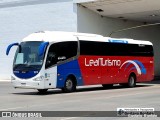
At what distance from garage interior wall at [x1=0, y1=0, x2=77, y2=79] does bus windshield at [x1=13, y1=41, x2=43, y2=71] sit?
59.0 feet

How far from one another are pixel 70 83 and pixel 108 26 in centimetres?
2117

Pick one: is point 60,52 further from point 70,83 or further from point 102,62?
point 102,62

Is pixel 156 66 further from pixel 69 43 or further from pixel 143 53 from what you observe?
pixel 69 43

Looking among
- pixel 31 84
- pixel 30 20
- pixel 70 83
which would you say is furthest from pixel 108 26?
pixel 31 84

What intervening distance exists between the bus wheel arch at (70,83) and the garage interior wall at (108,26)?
16807 mm

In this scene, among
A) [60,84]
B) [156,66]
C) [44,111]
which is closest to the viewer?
[44,111]

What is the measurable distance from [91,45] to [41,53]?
4.60m

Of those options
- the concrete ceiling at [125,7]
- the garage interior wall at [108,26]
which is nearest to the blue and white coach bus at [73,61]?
the concrete ceiling at [125,7]

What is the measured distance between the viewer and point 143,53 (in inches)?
1196

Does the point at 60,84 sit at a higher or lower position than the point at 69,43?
Answer: lower

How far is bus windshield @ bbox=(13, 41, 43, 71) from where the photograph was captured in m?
22.1

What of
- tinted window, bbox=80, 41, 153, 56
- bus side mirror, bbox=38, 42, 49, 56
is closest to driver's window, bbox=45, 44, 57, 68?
bus side mirror, bbox=38, 42, 49, 56

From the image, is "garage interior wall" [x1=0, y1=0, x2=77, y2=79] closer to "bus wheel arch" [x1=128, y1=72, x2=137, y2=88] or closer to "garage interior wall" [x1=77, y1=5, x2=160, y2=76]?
"garage interior wall" [x1=77, y1=5, x2=160, y2=76]

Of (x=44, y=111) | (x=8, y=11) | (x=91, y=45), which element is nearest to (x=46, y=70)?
(x=91, y=45)
